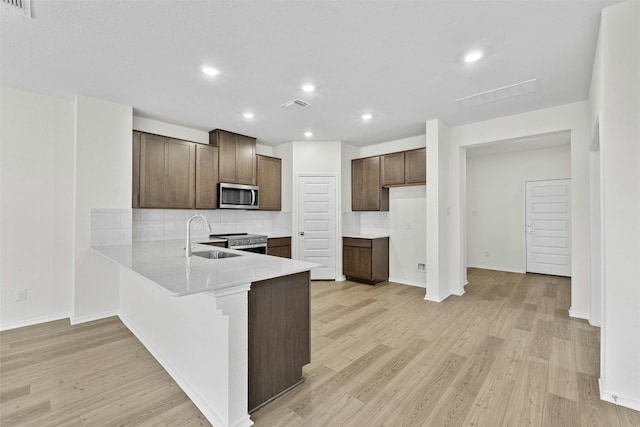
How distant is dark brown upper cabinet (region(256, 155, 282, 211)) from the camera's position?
522 cm

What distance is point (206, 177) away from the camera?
Result: 4.42 m

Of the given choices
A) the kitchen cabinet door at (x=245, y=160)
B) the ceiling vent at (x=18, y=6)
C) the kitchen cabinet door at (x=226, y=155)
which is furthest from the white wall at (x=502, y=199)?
the ceiling vent at (x=18, y=6)

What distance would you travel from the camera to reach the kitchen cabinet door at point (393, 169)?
16.1 ft

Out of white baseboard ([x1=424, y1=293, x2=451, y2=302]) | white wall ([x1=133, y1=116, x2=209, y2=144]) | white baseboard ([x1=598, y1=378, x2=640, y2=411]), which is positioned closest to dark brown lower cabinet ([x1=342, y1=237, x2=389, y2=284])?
white baseboard ([x1=424, y1=293, x2=451, y2=302])

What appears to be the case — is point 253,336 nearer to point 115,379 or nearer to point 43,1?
point 115,379

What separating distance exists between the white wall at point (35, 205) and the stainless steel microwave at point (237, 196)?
183 cm

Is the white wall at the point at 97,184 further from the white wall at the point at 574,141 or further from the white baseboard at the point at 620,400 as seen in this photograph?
the white baseboard at the point at 620,400

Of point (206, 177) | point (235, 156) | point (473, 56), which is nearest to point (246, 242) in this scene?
point (206, 177)

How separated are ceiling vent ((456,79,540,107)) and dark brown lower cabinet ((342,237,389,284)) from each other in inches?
101

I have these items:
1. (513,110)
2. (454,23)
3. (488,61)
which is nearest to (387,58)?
(454,23)

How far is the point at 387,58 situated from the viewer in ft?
8.23

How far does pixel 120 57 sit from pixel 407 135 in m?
4.11

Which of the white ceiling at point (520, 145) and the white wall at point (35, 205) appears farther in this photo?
the white ceiling at point (520, 145)

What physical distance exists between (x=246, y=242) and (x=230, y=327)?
293 centimetres
